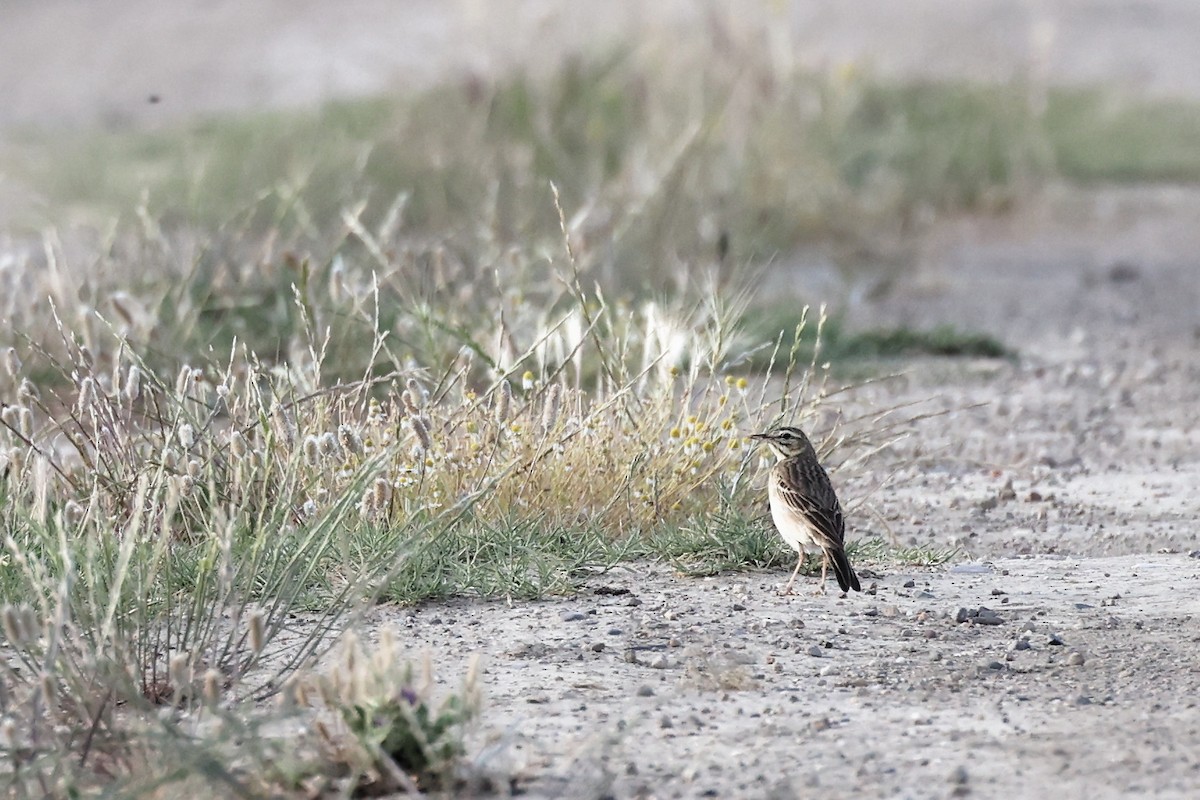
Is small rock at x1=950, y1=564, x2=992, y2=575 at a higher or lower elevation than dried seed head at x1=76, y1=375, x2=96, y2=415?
lower

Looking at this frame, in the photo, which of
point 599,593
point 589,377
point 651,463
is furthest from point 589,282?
point 599,593

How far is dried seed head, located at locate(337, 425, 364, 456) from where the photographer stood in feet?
15.8

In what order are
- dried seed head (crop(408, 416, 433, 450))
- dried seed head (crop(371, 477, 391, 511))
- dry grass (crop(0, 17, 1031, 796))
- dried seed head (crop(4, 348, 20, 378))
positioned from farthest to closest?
dried seed head (crop(4, 348, 20, 378)) < dried seed head (crop(371, 477, 391, 511)) < dried seed head (crop(408, 416, 433, 450)) < dry grass (crop(0, 17, 1031, 796))

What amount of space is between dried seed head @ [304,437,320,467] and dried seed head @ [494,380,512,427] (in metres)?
0.47

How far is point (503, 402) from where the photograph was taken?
17.8 feet

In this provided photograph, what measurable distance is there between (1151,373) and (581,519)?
393cm

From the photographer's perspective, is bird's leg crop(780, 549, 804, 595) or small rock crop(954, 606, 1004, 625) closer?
small rock crop(954, 606, 1004, 625)

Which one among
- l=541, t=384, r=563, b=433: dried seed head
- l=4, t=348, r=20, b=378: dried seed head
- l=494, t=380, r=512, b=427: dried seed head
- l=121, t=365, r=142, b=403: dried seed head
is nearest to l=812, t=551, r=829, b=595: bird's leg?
l=541, t=384, r=563, b=433: dried seed head

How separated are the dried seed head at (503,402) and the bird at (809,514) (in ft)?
2.32

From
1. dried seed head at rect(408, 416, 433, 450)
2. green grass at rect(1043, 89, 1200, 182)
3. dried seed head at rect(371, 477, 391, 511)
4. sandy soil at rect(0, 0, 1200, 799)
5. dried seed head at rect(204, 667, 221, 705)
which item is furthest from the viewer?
green grass at rect(1043, 89, 1200, 182)

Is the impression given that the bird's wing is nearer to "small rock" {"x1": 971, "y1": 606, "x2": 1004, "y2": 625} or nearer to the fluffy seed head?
"small rock" {"x1": 971, "y1": 606, "x2": 1004, "y2": 625}

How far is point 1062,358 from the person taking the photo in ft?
29.1

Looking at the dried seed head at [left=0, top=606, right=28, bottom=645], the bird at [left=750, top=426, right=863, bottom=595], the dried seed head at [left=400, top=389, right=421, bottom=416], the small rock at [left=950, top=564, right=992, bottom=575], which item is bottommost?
the small rock at [left=950, top=564, right=992, bottom=575]

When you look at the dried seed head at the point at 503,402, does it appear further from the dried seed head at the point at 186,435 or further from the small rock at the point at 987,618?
the small rock at the point at 987,618
